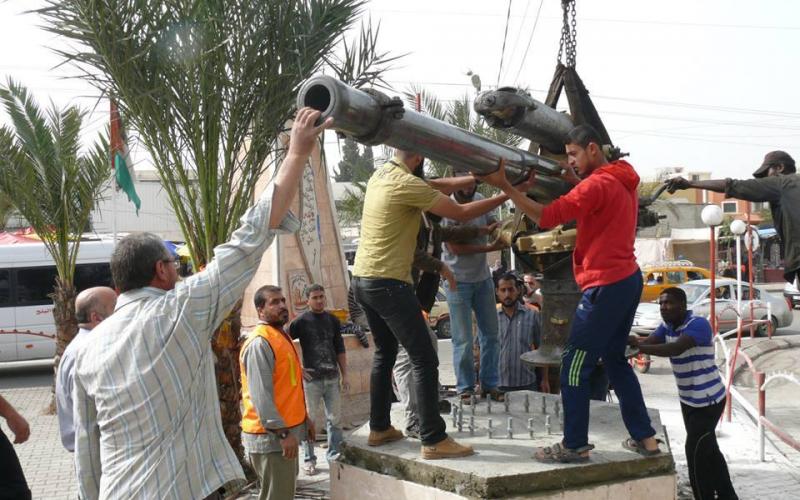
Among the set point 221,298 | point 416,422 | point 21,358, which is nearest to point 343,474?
point 416,422

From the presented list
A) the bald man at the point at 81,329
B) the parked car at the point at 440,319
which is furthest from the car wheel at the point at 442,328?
the bald man at the point at 81,329

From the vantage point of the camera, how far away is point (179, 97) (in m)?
7.25

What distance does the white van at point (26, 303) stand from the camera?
1616 cm

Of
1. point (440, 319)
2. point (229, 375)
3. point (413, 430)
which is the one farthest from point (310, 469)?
point (440, 319)

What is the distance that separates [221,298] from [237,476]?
2.27ft

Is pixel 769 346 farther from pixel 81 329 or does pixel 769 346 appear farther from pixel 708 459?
pixel 81 329

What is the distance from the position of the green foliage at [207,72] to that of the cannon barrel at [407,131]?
2.36 metres

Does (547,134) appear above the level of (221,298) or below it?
above

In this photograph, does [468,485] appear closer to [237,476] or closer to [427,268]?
[427,268]

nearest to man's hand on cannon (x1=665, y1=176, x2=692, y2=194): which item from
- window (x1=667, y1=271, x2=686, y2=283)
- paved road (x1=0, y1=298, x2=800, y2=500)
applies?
paved road (x1=0, y1=298, x2=800, y2=500)

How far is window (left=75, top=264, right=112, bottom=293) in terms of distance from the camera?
16.8 meters

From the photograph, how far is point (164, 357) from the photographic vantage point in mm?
3020

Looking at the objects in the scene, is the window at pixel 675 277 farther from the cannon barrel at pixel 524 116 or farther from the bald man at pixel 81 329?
the bald man at pixel 81 329

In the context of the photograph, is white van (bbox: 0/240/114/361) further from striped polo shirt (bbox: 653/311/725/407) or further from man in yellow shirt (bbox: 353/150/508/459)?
striped polo shirt (bbox: 653/311/725/407)
